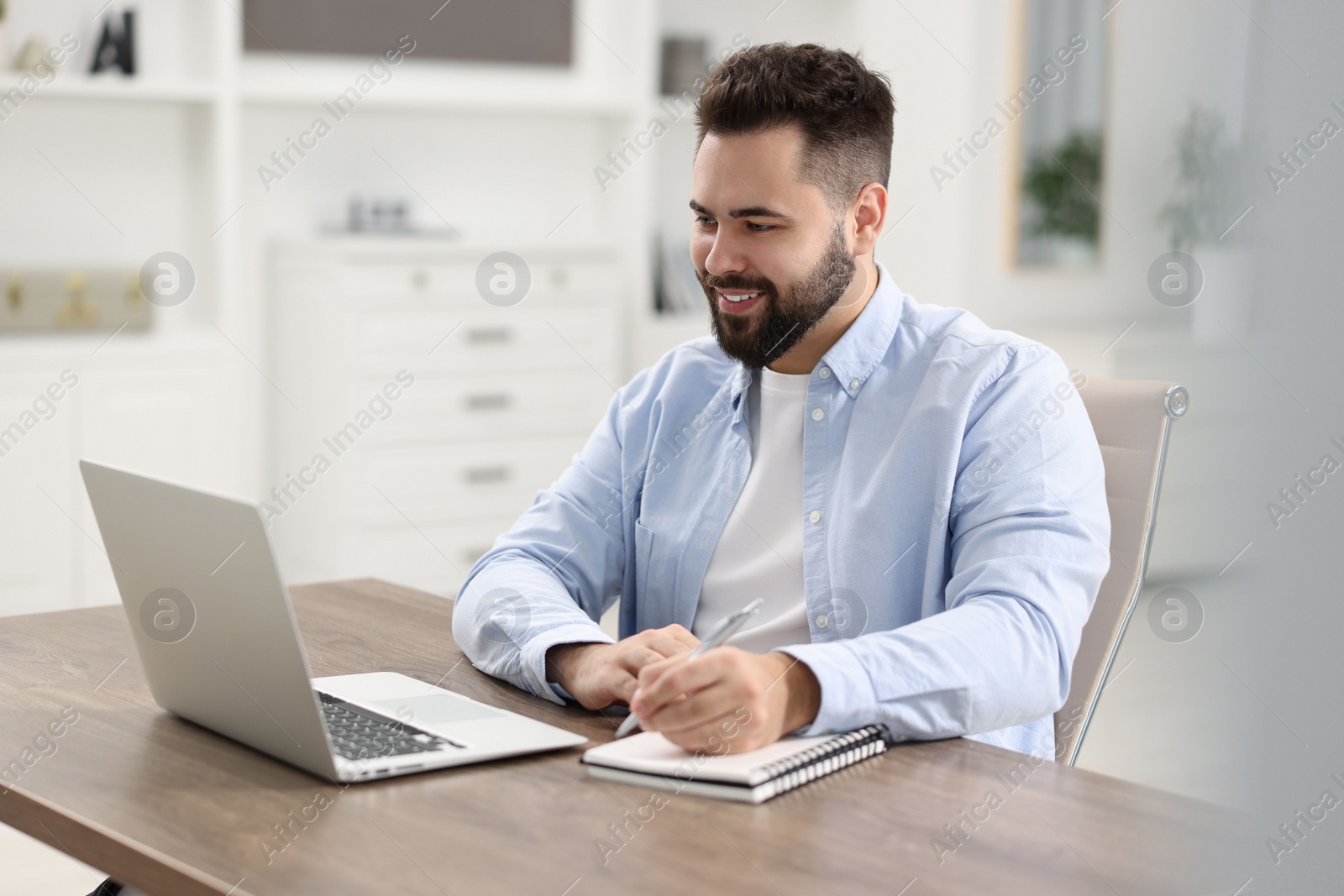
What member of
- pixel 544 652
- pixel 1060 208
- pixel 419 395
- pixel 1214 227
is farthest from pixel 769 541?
pixel 1060 208

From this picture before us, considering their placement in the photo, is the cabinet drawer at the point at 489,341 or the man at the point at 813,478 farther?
the cabinet drawer at the point at 489,341

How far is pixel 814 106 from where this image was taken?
1.53 meters

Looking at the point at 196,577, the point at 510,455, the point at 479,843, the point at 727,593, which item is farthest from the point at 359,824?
the point at 510,455

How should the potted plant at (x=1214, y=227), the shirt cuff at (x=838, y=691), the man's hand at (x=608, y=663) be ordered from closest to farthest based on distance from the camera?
the potted plant at (x=1214, y=227)
the shirt cuff at (x=838, y=691)
the man's hand at (x=608, y=663)

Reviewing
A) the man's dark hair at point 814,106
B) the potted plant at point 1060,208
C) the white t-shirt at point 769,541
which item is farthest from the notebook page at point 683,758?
the potted plant at point 1060,208

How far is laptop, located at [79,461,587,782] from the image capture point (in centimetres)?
98

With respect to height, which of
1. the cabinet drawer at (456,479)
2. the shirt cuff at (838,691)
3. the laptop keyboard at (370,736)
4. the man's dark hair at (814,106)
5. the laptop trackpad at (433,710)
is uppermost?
the man's dark hair at (814,106)

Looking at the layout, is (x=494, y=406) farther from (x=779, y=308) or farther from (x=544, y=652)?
(x=544, y=652)

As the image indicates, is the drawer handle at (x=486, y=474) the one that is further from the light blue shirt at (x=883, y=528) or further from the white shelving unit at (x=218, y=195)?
the light blue shirt at (x=883, y=528)

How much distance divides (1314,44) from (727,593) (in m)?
1.30

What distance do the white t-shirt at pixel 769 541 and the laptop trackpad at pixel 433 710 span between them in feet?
1.31

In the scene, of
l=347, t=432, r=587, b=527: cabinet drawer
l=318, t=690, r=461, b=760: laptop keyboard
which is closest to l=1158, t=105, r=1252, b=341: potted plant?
l=318, t=690, r=461, b=760: laptop keyboard

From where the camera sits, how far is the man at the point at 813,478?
1250mm

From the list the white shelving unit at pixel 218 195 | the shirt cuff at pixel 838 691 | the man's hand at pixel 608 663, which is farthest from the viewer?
the white shelving unit at pixel 218 195
